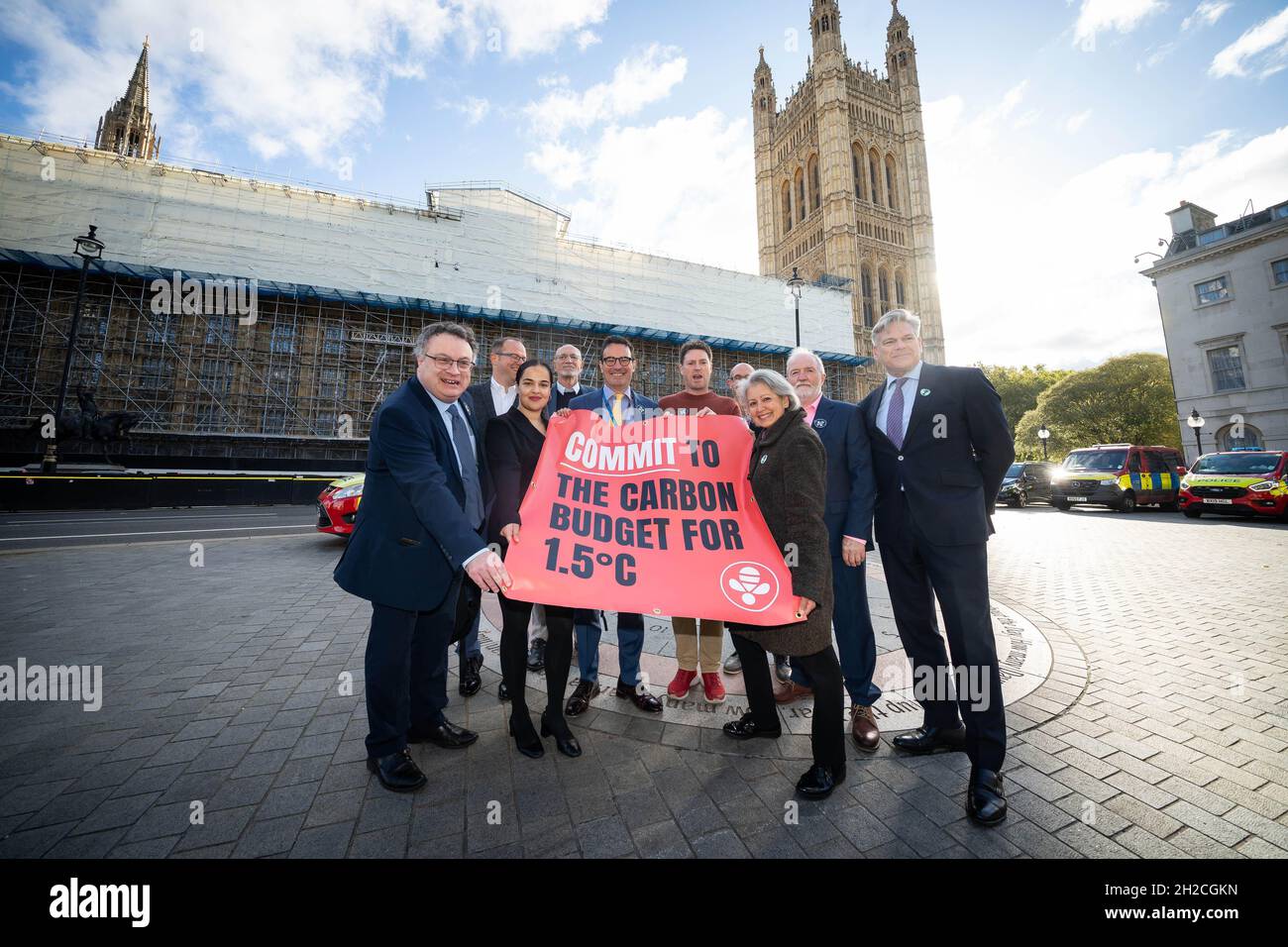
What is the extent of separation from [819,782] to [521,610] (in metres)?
1.77

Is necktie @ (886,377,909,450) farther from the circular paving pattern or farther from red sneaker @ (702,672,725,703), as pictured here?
red sneaker @ (702,672,725,703)

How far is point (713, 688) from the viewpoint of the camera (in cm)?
341

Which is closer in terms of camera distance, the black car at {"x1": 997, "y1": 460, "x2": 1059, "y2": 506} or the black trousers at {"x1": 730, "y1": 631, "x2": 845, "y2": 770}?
the black trousers at {"x1": 730, "y1": 631, "x2": 845, "y2": 770}

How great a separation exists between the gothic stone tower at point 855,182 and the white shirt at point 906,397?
50530 mm

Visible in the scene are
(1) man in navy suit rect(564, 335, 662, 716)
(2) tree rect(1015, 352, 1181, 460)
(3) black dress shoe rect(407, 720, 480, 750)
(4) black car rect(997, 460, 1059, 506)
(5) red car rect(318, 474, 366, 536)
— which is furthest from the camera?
(2) tree rect(1015, 352, 1181, 460)

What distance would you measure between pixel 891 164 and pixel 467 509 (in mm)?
72362

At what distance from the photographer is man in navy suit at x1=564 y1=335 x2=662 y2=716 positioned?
3.32 metres

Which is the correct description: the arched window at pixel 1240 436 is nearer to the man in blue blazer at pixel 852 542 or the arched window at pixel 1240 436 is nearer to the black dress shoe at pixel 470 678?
the man in blue blazer at pixel 852 542

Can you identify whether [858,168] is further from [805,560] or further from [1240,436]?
[805,560]

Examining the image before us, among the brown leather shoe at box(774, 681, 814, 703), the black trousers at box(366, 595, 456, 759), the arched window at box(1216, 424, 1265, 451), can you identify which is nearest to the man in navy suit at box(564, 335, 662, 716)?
the brown leather shoe at box(774, 681, 814, 703)

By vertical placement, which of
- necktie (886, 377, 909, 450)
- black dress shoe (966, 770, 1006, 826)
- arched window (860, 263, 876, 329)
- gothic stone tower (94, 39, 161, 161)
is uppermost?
gothic stone tower (94, 39, 161, 161)

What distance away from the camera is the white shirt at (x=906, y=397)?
9.73 feet

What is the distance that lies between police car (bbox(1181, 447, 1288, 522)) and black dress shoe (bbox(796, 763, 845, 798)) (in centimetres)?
1753

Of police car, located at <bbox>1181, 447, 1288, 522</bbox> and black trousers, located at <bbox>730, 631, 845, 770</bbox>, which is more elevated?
police car, located at <bbox>1181, 447, 1288, 522</bbox>
